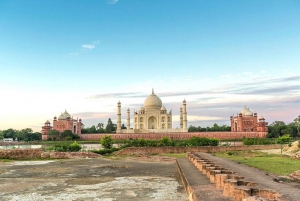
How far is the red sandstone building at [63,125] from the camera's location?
50.4 m

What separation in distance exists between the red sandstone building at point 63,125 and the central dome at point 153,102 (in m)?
13.1

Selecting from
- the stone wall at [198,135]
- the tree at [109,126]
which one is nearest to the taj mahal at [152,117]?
the stone wall at [198,135]

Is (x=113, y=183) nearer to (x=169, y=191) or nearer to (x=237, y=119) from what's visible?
(x=169, y=191)

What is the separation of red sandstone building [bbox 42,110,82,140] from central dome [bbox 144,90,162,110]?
42.8ft

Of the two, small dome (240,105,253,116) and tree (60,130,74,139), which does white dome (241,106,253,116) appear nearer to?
small dome (240,105,253,116)

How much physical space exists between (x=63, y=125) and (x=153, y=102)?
1694 centimetres

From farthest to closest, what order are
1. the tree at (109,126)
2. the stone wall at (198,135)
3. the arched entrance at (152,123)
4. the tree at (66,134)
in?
the tree at (109,126) < the arched entrance at (152,123) < the tree at (66,134) < the stone wall at (198,135)

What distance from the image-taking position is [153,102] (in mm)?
57750

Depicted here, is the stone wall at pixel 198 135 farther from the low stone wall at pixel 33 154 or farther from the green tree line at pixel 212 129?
the low stone wall at pixel 33 154

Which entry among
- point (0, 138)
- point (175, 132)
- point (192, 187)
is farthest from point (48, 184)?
point (0, 138)

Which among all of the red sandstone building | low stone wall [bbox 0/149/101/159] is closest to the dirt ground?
low stone wall [bbox 0/149/101/159]

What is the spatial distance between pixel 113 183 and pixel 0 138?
53561 millimetres

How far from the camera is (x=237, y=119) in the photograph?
5369cm

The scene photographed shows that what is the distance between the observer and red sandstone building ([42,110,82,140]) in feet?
165
